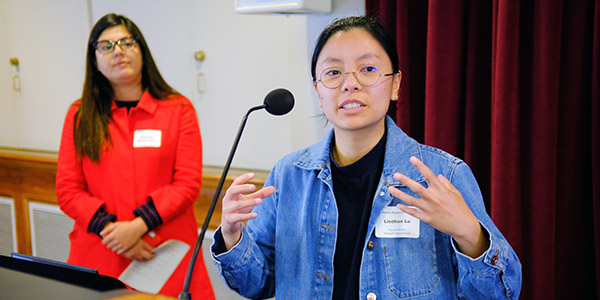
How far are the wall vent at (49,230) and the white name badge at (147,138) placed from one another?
6.37ft

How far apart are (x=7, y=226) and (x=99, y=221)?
2545 mm

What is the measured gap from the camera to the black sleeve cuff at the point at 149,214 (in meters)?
2.23

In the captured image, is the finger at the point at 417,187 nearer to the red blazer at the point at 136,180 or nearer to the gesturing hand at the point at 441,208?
the gesturing hand at the point at 441,208

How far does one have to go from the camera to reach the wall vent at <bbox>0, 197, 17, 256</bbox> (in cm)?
424

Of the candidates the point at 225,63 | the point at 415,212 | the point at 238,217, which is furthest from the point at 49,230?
the point at 415,212

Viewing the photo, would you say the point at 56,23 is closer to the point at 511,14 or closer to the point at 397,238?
the point at 511,14

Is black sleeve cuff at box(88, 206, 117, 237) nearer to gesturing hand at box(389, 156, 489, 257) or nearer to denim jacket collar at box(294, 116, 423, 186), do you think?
denim jacket collar at box(294, 116, 423, 186)

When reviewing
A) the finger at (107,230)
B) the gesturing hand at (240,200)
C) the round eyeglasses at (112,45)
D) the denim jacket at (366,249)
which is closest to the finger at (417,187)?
the denim jacket at (366,249)

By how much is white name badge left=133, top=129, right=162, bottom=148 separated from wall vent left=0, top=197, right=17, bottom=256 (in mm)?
2484

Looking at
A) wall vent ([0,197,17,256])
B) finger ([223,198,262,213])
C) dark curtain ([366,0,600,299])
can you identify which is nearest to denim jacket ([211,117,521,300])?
finger ([223,198,262,213])

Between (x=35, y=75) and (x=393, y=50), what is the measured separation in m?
3.60

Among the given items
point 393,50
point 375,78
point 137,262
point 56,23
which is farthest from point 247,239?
point 56,23

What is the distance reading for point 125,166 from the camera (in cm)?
229

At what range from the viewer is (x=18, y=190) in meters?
4.16
